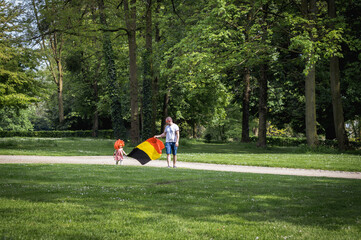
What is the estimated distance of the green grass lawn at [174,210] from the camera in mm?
4871

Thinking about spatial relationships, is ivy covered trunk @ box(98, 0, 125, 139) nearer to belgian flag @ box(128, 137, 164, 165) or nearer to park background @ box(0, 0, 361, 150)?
park background @ box(0, 0, 361, 150)

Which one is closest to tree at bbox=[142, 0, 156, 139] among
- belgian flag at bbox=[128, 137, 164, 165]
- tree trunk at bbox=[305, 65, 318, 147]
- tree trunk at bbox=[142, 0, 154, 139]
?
tree trunk at bbox=[142, 0, 154, 139]

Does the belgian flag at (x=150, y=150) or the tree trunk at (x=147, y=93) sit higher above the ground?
the tree trunk at (x=147, y=93)

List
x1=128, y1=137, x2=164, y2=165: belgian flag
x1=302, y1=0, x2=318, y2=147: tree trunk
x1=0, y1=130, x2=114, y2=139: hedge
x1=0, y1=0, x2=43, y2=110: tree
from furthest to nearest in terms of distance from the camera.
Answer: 1. x1=0, y1=130, x2=114, y2=139: hedge
2. x1=302, y1=0, x2=318, y2=147: tree trunk
3. x1=0, y1=0, x2=43, y2=110: tree
4. x1=128, y1=137, x2=164, y2=165: belgian flag

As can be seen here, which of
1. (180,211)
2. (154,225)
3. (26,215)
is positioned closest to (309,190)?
(180,211)

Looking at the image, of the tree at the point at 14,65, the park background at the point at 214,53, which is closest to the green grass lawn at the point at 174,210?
the park background at the point at 214,53

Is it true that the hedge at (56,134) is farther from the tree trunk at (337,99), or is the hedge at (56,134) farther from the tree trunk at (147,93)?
the tree trunk at (337,99)

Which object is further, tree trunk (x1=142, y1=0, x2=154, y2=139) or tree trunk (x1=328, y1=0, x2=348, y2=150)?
tree trunk (x1=142, y1=0, x2=154, y2=139)

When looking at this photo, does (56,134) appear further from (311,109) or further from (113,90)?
(311,109)

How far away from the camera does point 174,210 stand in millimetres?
6176

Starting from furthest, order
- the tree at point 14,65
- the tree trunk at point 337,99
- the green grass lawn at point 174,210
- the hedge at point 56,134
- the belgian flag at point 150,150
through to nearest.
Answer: the hedge at point 56,134 → the tree trunk at point 337,99 → the tree at point 14,65 → the belgian flag at point 150,150 → the green grass lawn at point 174,210

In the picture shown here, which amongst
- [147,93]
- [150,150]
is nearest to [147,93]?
[147,93]

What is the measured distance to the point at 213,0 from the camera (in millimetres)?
22062

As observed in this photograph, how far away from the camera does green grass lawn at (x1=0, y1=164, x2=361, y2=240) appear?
487 centimetres
